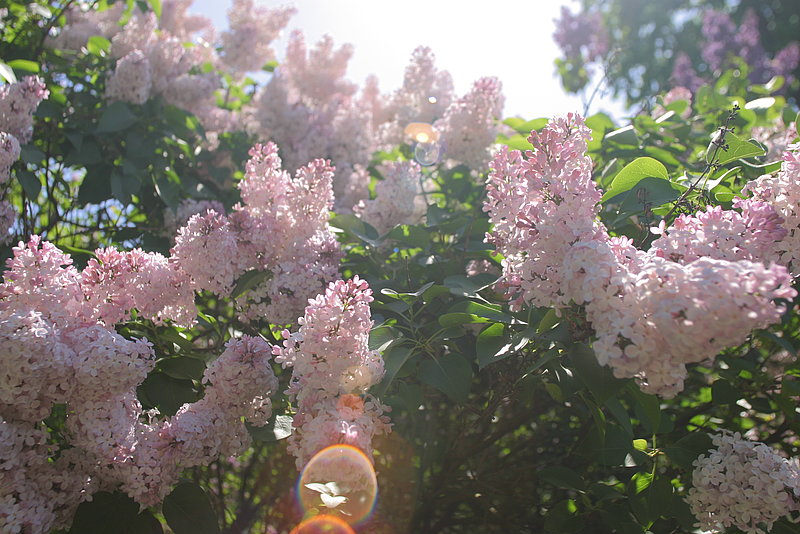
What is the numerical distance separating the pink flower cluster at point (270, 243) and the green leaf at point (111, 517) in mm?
606

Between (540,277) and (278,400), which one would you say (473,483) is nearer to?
(278,400)

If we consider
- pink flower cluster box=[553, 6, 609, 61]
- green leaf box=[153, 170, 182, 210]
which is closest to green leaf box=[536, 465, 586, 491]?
green leaf box=[153, 170, 182, 210]

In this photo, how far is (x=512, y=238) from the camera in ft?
4.52

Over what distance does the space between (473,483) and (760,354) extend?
1348mm

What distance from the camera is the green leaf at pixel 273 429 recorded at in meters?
1.57

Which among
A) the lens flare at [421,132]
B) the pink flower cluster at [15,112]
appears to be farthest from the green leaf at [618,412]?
the pink flower cluster at [15,112]

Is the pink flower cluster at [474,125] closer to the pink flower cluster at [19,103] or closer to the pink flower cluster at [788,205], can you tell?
the pink flower cluster at [788,205]

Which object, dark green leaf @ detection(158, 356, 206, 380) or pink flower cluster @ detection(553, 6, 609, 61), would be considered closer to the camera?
dark green leaf @ detection(158, 356, 206, 380)

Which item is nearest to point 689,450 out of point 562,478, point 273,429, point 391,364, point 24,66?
point 562,478

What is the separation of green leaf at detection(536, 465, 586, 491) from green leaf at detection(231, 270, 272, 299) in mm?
1051

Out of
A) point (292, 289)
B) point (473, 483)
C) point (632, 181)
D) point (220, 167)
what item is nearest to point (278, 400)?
point (292, 289)

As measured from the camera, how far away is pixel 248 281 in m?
1.85

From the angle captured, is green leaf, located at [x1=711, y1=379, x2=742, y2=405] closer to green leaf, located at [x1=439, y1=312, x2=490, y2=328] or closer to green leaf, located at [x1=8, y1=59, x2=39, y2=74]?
green leaf, located at [x1=439, y1=312, x2=490, y2=328]

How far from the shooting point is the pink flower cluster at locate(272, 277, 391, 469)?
4.30 feet
